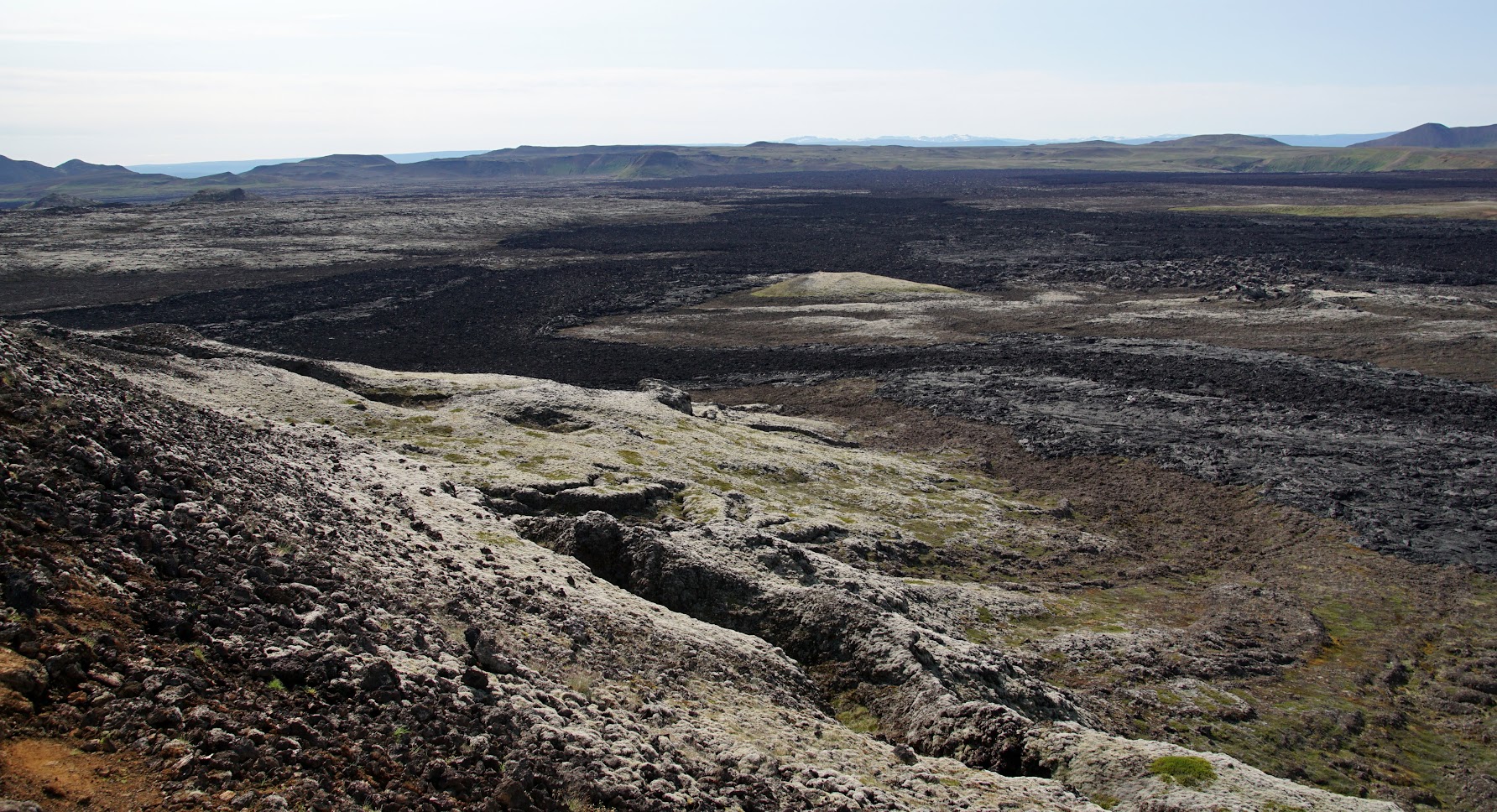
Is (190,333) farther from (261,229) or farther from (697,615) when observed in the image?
(261,229)

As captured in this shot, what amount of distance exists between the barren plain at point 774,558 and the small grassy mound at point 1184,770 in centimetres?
4

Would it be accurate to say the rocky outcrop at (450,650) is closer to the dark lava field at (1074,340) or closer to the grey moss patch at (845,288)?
the dark lava field at (1074,340)

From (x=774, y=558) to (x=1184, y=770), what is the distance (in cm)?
832

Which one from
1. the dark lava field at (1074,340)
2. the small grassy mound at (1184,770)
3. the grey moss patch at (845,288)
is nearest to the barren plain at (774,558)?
the small grassy mound at (1184,770)

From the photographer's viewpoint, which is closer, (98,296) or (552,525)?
(552,525)

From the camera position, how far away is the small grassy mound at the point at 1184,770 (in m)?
Result: 12.0

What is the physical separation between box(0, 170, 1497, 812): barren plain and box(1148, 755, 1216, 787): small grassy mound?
0.04m

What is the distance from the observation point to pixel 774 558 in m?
18.2

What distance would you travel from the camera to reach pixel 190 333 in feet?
117

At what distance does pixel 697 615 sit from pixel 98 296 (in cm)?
7055

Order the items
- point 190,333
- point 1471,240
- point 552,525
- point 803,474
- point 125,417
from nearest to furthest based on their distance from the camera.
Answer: point 125,417 → point 552,525 → point 803,474 → point 190,333 → point 1471,240

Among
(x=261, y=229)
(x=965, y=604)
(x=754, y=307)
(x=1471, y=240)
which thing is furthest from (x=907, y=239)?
(x=965, y=604)

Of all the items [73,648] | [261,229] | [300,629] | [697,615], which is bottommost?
[697,615]

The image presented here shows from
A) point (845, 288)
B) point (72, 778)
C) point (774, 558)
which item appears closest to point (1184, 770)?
point (774, 558)
